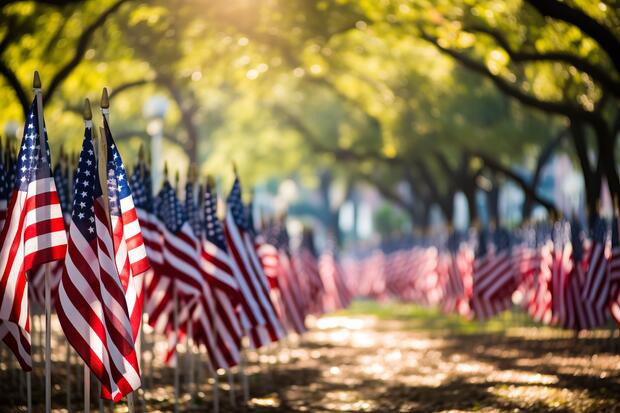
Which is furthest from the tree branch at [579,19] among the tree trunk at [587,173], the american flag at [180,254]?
the tree trunk at [587,173]

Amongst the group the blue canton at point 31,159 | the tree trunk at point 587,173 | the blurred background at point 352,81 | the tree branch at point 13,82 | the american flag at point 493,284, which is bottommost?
the american flag at point 493,284

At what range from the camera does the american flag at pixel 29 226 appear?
9.17 meters

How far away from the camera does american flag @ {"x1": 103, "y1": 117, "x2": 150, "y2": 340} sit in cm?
933

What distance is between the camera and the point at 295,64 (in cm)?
2527

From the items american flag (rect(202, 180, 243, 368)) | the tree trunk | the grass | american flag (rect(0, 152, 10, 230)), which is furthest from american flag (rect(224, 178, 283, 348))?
the grass

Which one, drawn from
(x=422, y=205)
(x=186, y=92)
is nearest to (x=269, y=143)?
(x=422, y=205)

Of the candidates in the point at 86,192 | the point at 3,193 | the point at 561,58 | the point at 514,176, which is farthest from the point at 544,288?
the point at 86,192

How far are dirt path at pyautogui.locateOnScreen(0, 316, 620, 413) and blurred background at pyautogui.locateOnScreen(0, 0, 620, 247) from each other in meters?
3.23

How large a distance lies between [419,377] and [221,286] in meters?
4.87

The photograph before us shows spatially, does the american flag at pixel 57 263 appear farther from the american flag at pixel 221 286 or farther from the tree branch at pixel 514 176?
the tree branch at pixel 514 176

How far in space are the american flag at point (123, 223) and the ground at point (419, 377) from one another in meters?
3.81

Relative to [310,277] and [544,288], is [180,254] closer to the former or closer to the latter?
[544,288]

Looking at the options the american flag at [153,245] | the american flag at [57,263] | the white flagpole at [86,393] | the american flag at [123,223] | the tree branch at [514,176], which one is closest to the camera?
the white flagpole at [86,393]

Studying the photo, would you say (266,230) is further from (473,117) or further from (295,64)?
(473,117)
